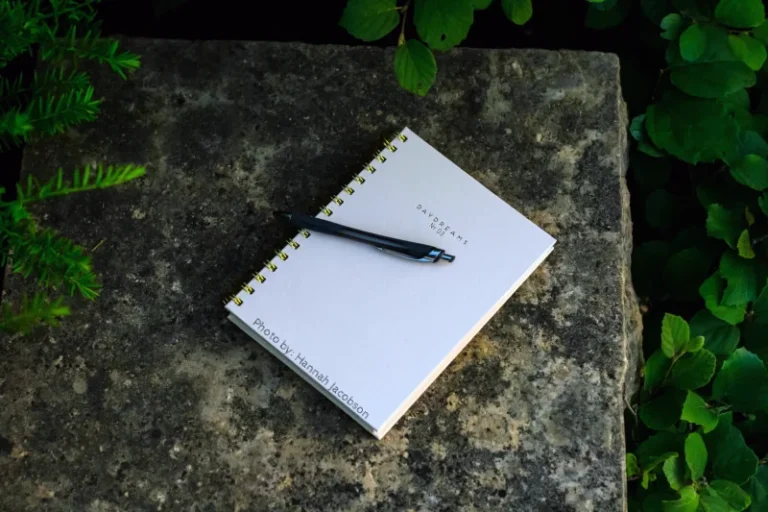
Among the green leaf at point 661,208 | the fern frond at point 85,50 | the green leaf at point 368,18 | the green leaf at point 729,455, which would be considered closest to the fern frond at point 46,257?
the fern frond at point 85,50

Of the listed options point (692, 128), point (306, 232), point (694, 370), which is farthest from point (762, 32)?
point (306, 232)

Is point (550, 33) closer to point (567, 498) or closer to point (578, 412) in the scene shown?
point (578, 412)

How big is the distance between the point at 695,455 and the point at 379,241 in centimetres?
57

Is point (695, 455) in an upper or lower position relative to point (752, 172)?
lower

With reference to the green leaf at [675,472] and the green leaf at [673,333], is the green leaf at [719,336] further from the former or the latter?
the green leaf at [675,472]

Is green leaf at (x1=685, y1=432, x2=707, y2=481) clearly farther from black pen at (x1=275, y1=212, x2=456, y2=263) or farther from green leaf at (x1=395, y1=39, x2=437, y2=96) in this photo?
green leaf at (x1=395, y1=39, x2=437, y2=96)

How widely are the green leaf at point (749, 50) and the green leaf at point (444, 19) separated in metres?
0.50

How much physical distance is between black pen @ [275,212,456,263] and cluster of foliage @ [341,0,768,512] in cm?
22

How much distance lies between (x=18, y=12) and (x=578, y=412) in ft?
2.91

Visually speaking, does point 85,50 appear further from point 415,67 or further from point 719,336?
point 719,336

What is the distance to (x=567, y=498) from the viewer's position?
1.00 metres

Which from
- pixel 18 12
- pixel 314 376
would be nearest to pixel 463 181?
pixel 314 376

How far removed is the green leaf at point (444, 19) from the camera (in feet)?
3.19

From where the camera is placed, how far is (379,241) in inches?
40.6
